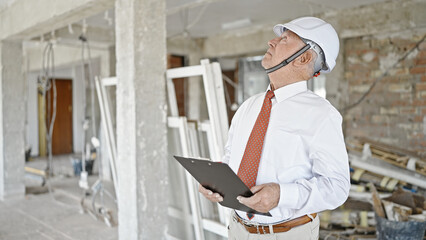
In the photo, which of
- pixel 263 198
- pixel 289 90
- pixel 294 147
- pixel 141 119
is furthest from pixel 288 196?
pixel 141 119

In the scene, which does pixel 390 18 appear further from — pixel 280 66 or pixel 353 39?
pixel 280 66

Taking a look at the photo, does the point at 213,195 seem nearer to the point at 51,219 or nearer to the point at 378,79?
the point at 51,219

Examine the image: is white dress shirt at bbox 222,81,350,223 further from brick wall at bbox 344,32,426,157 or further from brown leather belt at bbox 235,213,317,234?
brick wall at bbox 344,32,426,157

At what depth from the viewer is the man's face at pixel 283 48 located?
1351 mm

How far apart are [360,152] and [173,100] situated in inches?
85.5

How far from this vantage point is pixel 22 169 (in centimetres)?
513

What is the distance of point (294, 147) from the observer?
4.27 feet

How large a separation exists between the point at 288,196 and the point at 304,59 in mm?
500

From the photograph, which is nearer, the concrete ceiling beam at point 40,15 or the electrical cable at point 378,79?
the concrete ceiling beam at point 40,15

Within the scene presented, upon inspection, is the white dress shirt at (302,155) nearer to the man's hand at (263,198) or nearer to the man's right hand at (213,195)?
the man's hand at (263,198)

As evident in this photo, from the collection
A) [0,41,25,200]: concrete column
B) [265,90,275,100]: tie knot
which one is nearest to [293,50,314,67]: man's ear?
[265,90,275,100]: tie knot

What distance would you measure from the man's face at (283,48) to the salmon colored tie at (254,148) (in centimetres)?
12

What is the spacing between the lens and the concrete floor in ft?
12.0

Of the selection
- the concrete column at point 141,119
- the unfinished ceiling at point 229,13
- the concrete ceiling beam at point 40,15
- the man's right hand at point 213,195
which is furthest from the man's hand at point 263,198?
the unfinished ceiling at point 229,13
